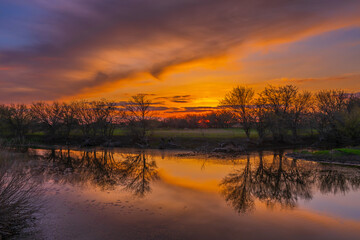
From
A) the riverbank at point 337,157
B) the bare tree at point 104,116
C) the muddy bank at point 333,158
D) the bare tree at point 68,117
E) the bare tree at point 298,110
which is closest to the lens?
the muddy bank at point 333,158

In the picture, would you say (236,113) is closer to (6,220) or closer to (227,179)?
(227,179)

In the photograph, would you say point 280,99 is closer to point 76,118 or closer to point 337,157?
point 337,157

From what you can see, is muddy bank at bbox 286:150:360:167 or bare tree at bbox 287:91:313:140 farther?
bare tree at bbox 287:91:313:140

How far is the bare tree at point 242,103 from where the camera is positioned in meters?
54.2

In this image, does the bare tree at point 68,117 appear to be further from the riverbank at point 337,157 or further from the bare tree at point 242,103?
the riverbank at point 337,157

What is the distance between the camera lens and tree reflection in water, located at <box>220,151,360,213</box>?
57.4 ft

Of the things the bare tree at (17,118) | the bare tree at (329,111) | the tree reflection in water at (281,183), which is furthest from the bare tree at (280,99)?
the bare tree at (17,118)

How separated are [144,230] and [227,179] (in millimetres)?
13712

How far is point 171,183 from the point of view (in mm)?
22516

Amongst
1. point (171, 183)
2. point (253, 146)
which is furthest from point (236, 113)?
point (171, 183)

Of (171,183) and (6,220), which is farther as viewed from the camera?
(171,183)

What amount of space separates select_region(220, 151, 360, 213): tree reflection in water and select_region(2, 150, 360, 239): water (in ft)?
A: 0.26

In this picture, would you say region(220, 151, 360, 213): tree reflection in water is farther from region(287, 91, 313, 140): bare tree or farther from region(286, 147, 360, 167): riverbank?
region(287, 91, 313, 140): bare tree

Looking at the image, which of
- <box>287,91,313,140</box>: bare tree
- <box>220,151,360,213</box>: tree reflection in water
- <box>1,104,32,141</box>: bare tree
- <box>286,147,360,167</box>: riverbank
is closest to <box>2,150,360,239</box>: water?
<box>220,151,360,213</box>: tree reflection in water
